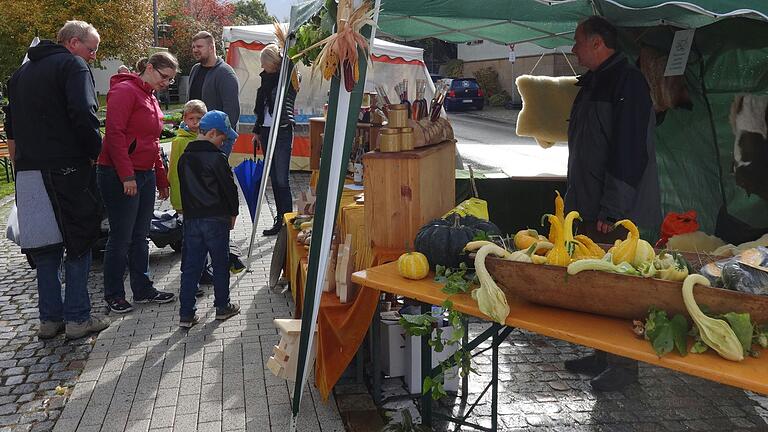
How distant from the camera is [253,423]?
11.3ft

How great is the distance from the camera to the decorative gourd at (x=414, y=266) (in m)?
2.99

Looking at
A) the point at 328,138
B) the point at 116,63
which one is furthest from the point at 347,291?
the point at 116,63

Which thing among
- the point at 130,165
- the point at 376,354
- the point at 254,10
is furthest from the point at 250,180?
the point at 254,10

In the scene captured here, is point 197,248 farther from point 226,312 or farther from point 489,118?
point 489,118

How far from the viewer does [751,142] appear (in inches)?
189

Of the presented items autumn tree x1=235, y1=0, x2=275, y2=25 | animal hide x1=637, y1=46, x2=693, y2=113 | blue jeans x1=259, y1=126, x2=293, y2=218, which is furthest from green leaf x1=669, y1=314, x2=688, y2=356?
autumn tree x1=235, y1=0, x2=275, y2=25

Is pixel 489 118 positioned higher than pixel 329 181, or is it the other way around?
pixel 329 181

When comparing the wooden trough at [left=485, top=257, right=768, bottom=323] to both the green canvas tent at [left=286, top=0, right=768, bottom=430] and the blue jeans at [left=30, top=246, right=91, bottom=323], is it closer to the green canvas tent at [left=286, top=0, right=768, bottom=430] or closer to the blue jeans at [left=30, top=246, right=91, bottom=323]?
the green canvas tent at [left=286, top=0, right=768, bottom=430]

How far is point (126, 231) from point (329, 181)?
262cm

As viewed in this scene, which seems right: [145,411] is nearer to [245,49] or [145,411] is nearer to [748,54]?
[748,54]

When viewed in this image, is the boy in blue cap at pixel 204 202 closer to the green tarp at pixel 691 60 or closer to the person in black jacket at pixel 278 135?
the green tarp at pixel 691 60

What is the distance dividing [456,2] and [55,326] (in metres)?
3.57

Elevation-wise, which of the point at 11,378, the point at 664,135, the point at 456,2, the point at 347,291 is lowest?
the point at 11,378

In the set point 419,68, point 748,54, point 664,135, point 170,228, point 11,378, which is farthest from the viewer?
point 419,68
